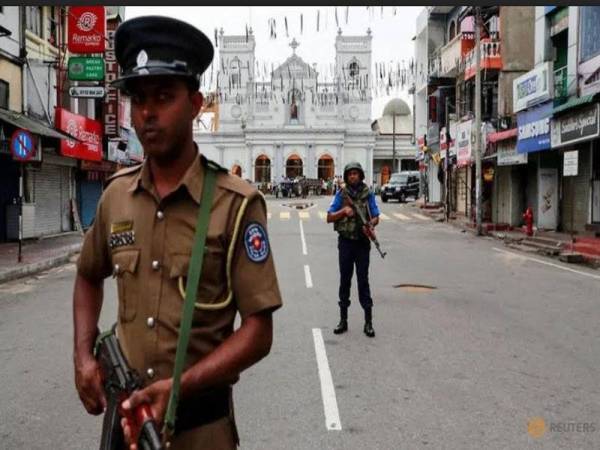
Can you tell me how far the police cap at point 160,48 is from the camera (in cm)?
201

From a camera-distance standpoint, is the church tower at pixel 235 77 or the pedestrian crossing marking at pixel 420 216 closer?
the pedestrian crossing marking at pixel 420 216

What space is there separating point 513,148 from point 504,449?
21086 millimetres

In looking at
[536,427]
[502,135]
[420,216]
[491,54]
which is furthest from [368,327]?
[420,216]

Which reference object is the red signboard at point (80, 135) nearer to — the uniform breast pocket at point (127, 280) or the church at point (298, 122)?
the uniform breast pocket at point (127, 280)

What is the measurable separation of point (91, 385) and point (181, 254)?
54 centimetres

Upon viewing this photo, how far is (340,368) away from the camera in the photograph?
20.5ft

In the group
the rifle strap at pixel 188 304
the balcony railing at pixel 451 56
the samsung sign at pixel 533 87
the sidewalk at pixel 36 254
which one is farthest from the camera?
the balcony railing at pixel 451 56

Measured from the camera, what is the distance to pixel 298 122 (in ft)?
260

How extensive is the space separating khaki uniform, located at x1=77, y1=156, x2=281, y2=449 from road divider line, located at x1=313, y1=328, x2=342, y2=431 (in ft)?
9.14

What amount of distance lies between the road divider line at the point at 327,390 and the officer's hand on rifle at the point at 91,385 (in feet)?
9.27

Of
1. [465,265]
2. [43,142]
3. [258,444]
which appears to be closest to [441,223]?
[465,265]

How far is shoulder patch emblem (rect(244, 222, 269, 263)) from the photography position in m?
2.02

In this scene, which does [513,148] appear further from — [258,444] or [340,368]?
[258,444]

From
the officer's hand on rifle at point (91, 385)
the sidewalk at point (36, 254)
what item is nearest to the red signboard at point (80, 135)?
the sidewalk at point (36, 254)
